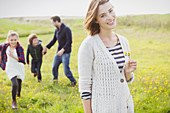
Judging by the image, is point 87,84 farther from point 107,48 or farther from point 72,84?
point 72,84

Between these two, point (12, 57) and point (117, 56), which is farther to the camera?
point (12, 57)

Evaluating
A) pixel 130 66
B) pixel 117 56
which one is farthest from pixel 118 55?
pixel 130 66

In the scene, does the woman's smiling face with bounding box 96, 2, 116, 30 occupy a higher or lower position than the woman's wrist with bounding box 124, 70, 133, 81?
higher

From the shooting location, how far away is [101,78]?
2.25 meters

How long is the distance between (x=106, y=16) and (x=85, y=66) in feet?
1.96

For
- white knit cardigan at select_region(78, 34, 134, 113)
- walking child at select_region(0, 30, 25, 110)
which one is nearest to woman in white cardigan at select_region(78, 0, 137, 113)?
white knit cardigan at select_region(78, 34, 134, 113)

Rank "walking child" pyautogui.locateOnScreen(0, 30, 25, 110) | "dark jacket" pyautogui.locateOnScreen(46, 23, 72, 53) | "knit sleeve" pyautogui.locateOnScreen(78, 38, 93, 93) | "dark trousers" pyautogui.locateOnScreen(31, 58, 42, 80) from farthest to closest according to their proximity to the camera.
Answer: "dark trousers" pyautogui.locateOnScreen(31, 58, 42, 80)
"dark jacket" pyautogui.locateOnScreen(46, 23, 72, 53)
"walking child" pyautogui.locateOnScreen(0, 30, 25, 110)
"knit sleeve" pyautogui.locateOnScreen(78, 38, 93, 93)

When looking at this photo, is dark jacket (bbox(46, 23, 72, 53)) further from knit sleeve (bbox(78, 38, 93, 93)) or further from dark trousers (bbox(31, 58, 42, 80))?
knit sleeve (bbox(78, 38, 93, 93))

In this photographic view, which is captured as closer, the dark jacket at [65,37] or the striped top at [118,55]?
the striped top at [118,55]

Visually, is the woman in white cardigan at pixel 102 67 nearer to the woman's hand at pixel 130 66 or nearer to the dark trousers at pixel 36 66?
the woman's hand at pixel 130 66

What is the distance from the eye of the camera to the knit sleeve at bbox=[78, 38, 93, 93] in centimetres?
218

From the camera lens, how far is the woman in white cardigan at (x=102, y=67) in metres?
2.21

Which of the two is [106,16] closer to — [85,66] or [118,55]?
[118,55]

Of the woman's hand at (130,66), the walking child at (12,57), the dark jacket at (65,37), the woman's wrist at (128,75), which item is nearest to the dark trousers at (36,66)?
the dark jacket at (65,37)
